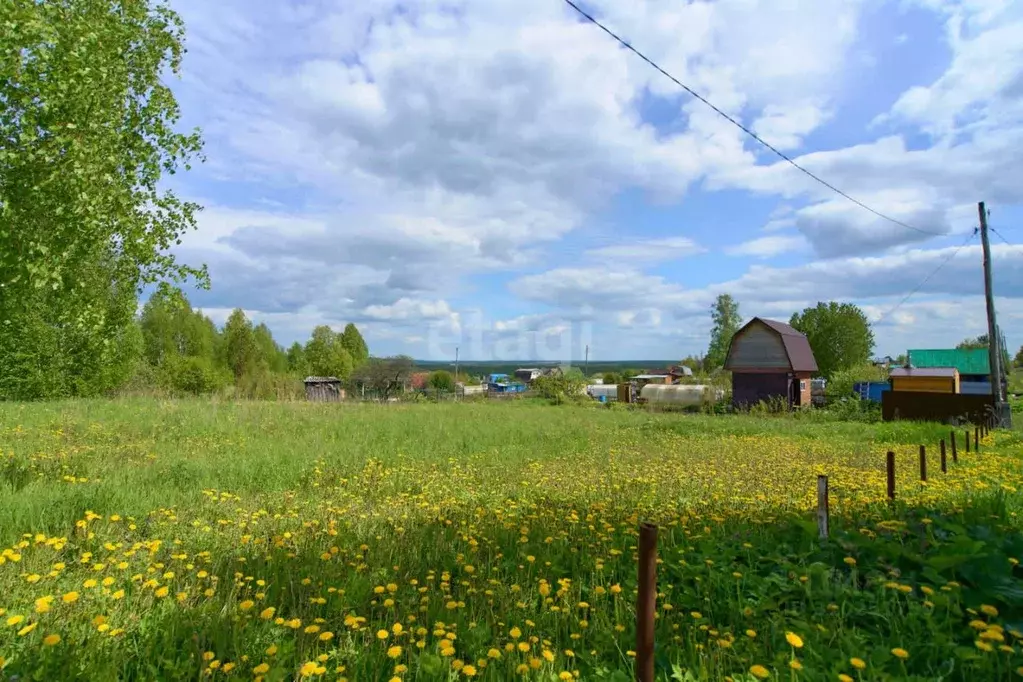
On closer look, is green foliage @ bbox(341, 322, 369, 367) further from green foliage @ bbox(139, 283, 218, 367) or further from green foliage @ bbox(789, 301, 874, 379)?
green foliage @ bbox(789, 301, 874, 379)

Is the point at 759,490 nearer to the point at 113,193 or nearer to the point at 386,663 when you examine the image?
the point at 386,663

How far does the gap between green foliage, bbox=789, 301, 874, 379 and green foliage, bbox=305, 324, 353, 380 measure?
5799cm

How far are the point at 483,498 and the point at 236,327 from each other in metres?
70.4

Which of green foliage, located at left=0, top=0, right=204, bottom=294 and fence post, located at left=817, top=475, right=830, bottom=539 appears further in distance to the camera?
green foliage, located at left=0, top=0, right=204, bottom=294

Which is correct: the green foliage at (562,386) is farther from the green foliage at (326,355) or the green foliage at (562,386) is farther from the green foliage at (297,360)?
the green foliage at (297,360)

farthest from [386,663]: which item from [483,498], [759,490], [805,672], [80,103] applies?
[80,103]

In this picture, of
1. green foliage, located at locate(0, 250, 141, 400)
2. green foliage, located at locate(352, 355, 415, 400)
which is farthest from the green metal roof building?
green foliage, located at locate(0, 250, 141, 400)

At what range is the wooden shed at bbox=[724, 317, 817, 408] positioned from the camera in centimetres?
3281

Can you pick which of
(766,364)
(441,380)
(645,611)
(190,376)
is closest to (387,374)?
(190,376)

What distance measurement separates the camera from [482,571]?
425 centimetres

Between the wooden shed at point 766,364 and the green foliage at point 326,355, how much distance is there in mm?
56167

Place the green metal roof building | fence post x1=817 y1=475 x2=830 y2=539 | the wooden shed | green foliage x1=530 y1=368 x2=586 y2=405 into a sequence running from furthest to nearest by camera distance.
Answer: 1. the green metal roof building
2. green foliage x1=530 y1=368 x2=586 y2=405
3. the wooden shed
4. fence post x1=817 y1=475 x2=830 y2=539

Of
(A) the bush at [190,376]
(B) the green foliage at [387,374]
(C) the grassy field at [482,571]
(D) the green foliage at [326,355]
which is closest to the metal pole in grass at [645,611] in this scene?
(C) the grassy field at [482,571]

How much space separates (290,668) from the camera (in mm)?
2936
